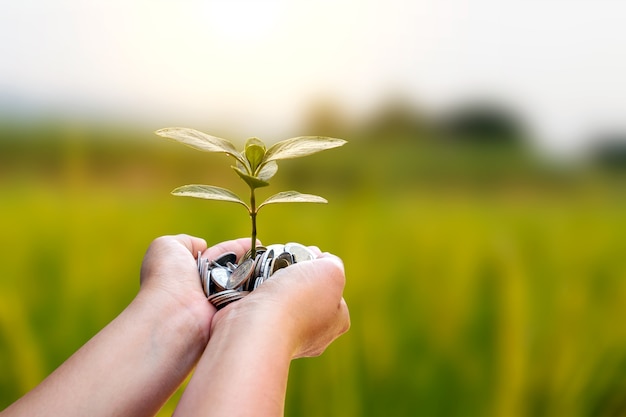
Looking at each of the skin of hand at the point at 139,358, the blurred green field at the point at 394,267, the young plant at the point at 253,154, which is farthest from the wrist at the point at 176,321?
the blurred green field at the point at 394,267

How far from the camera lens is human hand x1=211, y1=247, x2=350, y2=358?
0.53 m

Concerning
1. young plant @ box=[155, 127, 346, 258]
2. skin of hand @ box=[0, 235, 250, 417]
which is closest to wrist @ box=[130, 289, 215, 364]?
skin of hand @ box=[0, 235, 250, 417]

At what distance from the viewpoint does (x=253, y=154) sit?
0.68 metres

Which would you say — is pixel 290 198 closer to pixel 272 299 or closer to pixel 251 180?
pixel 251 180

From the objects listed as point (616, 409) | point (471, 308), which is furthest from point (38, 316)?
point (616, 409)

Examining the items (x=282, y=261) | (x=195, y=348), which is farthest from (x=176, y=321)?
(x=282, y=261)

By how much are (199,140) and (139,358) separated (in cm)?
23

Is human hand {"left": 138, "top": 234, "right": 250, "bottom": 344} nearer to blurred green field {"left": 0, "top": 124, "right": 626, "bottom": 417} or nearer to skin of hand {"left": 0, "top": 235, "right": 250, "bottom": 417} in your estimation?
skin of hand {"left": 0, "top": 235, "right": 250, "bottom": 417}

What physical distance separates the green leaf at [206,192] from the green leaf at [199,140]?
4 centimetres

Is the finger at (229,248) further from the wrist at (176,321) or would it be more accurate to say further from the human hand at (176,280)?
the wrist at (176,321)

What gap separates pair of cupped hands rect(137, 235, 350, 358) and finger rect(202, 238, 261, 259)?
30 millimetres

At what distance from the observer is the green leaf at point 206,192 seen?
2.17ft

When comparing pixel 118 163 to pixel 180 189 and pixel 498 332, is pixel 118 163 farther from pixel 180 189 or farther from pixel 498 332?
pixel 498 332

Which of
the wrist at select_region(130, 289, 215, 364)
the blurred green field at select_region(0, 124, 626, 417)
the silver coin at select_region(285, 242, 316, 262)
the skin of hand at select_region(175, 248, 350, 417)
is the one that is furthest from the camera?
the blurred green field at select_region(0, 124, 626, 417)
